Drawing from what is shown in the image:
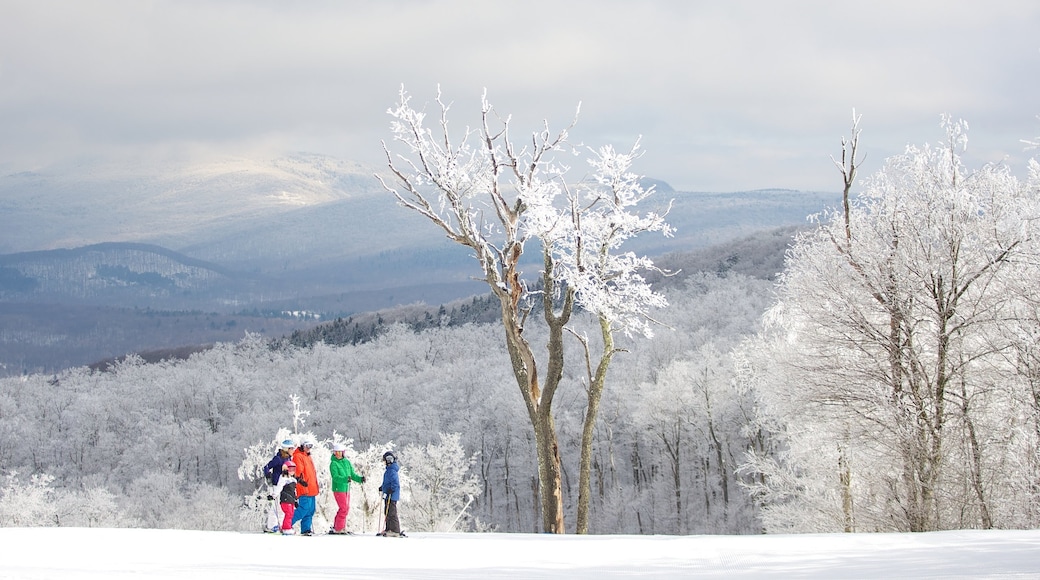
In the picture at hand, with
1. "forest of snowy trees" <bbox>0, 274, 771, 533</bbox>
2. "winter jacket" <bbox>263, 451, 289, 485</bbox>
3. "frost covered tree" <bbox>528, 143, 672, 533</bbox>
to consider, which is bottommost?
"forest of snowy trees" <bbox>0, 274, 771, 533</bbox>

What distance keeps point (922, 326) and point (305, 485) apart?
1511 centimetres

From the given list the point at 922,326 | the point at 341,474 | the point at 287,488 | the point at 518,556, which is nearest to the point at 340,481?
the point at 341,474

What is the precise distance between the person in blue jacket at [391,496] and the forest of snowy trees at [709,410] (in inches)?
422

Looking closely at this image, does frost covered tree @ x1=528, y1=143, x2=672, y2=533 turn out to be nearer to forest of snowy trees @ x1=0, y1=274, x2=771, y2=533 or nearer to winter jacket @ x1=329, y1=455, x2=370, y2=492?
winter jacket @ x1=329, y1=455, x2=370, y2=492

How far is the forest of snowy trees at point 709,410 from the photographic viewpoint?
65.5 ft

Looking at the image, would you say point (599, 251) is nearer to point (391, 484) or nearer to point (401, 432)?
point (391, 484)

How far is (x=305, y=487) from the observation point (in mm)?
16531

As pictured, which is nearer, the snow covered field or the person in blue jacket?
the snow covered field

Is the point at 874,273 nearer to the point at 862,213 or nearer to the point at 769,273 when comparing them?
the point at 862,213

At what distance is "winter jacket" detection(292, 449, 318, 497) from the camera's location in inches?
649

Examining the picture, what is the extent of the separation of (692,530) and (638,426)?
38.1 ft

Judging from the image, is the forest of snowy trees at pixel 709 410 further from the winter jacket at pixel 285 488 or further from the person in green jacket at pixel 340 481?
the winter jacket at pixel 285 488

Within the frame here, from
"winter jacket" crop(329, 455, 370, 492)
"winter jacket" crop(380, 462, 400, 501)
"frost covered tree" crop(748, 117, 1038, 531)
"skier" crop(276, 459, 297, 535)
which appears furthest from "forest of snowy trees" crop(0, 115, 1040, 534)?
"skier" crop(276, 459, 297, 535)

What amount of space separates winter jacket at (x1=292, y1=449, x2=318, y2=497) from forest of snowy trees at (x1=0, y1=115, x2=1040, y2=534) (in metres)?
12.3
